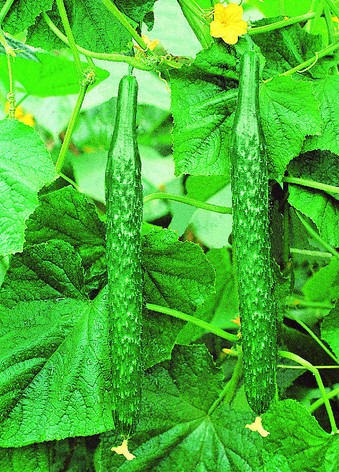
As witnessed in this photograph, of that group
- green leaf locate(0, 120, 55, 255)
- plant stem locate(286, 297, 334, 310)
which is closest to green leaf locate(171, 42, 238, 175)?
green leaf locate(0, 120, 55, 255)

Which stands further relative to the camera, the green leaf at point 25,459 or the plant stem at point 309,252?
the plant stem at point 309,252

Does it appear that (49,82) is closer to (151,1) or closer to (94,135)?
(151,1)

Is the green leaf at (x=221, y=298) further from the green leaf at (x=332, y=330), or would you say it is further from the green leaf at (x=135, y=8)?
the green leaf at (x=135, y=8)

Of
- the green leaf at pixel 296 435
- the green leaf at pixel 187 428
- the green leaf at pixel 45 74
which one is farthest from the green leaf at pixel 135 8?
the green leaf at pixel 296 435

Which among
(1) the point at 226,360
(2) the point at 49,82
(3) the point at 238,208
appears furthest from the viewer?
(1) the point at 226,360

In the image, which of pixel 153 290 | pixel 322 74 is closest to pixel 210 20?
pixel 322 74

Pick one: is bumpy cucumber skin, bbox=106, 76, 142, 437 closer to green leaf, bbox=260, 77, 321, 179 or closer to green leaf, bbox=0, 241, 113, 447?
green leaf, bbox=0, 241, 113, 447
